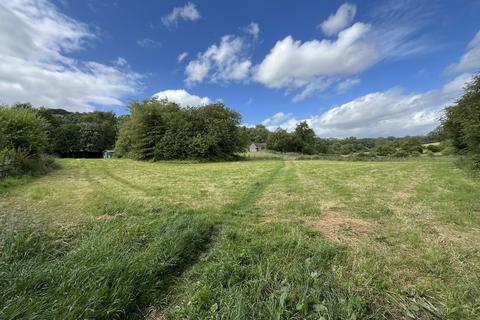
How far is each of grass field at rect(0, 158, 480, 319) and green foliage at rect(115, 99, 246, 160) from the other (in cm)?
2198

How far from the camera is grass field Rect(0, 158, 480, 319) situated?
8.46 feet

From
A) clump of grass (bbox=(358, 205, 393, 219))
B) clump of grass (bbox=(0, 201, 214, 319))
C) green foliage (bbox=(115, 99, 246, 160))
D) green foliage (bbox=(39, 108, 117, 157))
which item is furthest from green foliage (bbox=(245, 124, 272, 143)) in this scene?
clump of grass (bbox=(0, 201, 214, 319))

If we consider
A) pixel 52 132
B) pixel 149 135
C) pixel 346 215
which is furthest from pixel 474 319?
pixel 52 132

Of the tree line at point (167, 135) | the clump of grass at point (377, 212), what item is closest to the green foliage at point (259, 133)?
the tree line at point (167, 135)

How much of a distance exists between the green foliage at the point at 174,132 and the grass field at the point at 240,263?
22.0 metres

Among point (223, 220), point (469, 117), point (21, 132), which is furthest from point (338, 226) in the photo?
point (21, 132)

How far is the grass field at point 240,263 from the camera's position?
102 inches

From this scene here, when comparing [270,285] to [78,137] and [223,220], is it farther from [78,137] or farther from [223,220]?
[78,137]

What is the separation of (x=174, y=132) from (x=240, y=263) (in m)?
26.8

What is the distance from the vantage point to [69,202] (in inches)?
281

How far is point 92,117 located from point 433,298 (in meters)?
76.6

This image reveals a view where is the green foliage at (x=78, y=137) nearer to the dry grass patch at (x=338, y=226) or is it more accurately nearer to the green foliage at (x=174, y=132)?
the green foliage at (x=174, y=132)

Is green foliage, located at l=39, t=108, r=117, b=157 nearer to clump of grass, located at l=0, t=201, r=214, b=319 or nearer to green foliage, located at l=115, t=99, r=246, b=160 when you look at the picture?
green foliage, located at l=115, t=99, r=246, b=160

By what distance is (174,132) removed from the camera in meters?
28.8
